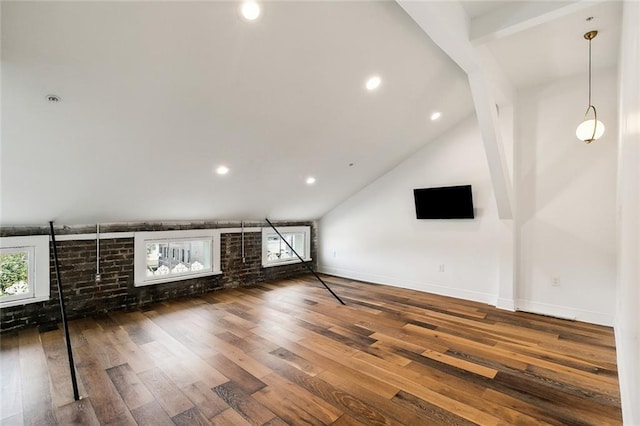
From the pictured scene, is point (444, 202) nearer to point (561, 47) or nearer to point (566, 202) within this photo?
point (566, 202)

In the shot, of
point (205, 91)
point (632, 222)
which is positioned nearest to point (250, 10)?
point (205, 91)

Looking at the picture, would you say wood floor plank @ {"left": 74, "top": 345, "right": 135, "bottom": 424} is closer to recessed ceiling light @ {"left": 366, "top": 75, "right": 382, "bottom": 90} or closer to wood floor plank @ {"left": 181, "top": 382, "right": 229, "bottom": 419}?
wood floor plank @ {"left": 181, "top": 382, "right": 229, "bottom": 419}

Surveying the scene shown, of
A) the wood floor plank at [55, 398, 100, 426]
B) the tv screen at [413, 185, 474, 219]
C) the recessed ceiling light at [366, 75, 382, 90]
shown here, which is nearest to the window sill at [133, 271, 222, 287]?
the wood floor plank at [55, 398, 100, 426]

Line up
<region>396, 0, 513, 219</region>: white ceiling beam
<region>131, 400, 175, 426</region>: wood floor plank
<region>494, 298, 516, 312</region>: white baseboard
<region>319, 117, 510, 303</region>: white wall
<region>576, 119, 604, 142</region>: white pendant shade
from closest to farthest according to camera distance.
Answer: <region>131, 400, 175, 426</region>: wood floor plank → <region>396, 0, 513, 219</region>: white ceiling beam → <region>576, 119, 604, 142</region>: white pendant shade → <region>494, 298, 516, 312</region>: white baseboard → <region>319, 117, 510, 303</region>: white wall

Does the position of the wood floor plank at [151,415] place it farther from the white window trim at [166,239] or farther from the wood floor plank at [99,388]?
the white window trim at [166,239]

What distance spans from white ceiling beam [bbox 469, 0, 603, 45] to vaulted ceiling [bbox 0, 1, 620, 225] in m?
0.06

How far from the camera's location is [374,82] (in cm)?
327

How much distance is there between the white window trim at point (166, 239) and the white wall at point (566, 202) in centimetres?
480

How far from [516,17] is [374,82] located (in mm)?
1322

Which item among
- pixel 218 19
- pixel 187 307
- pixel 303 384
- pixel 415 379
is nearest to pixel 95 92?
pixel 218 19

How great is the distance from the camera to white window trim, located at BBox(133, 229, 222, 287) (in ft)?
14.5

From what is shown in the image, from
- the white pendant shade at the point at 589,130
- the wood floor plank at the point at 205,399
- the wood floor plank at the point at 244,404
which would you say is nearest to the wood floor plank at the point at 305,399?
the wood floor plank at the point at 244,404

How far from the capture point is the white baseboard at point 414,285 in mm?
4602

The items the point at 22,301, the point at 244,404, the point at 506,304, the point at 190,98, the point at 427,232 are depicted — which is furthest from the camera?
the point at 427,232
